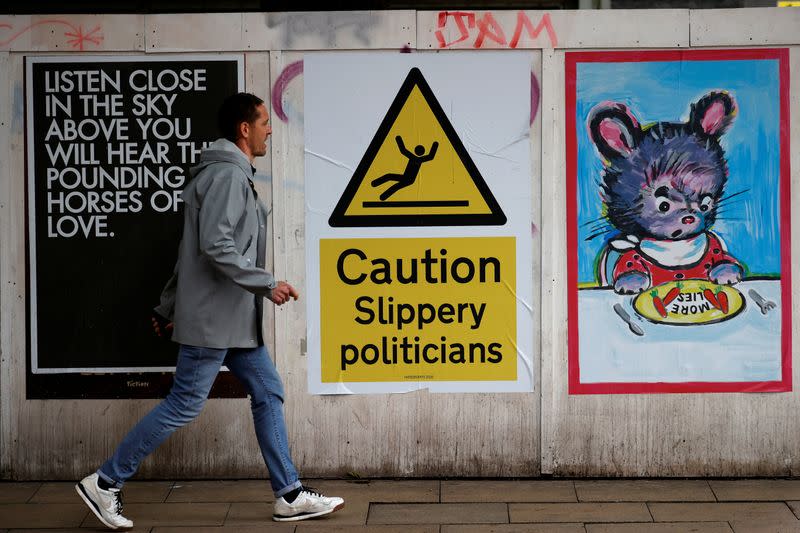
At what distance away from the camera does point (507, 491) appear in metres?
5.80

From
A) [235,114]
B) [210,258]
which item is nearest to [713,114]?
[235,114]

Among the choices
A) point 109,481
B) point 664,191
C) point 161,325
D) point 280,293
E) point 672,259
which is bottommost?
point 109,481

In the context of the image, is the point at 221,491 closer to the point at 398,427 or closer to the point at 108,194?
the point at 398,427

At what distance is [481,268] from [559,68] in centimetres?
106

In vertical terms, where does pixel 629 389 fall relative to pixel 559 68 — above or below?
below

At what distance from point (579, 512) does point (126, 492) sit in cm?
223

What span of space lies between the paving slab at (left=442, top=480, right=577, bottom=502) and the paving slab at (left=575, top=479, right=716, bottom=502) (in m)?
0.08

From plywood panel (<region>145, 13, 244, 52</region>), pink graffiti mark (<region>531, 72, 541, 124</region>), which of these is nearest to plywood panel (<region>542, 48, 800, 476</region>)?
pink graffiti mark (<region>531, 72, 541, 124</region>)

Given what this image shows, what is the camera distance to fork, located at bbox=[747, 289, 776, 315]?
591 cm

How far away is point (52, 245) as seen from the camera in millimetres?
5945

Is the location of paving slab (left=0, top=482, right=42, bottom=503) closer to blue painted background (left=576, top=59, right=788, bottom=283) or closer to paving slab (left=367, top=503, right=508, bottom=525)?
paving slab (left=367, top=503, right=508, bottom=525)

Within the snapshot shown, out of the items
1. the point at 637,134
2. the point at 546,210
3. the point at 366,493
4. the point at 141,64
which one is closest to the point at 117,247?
the point at 141,64

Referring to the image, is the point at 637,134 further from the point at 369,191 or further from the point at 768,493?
the point at 768,493

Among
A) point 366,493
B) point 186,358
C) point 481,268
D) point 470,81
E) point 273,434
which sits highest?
point 470,81
